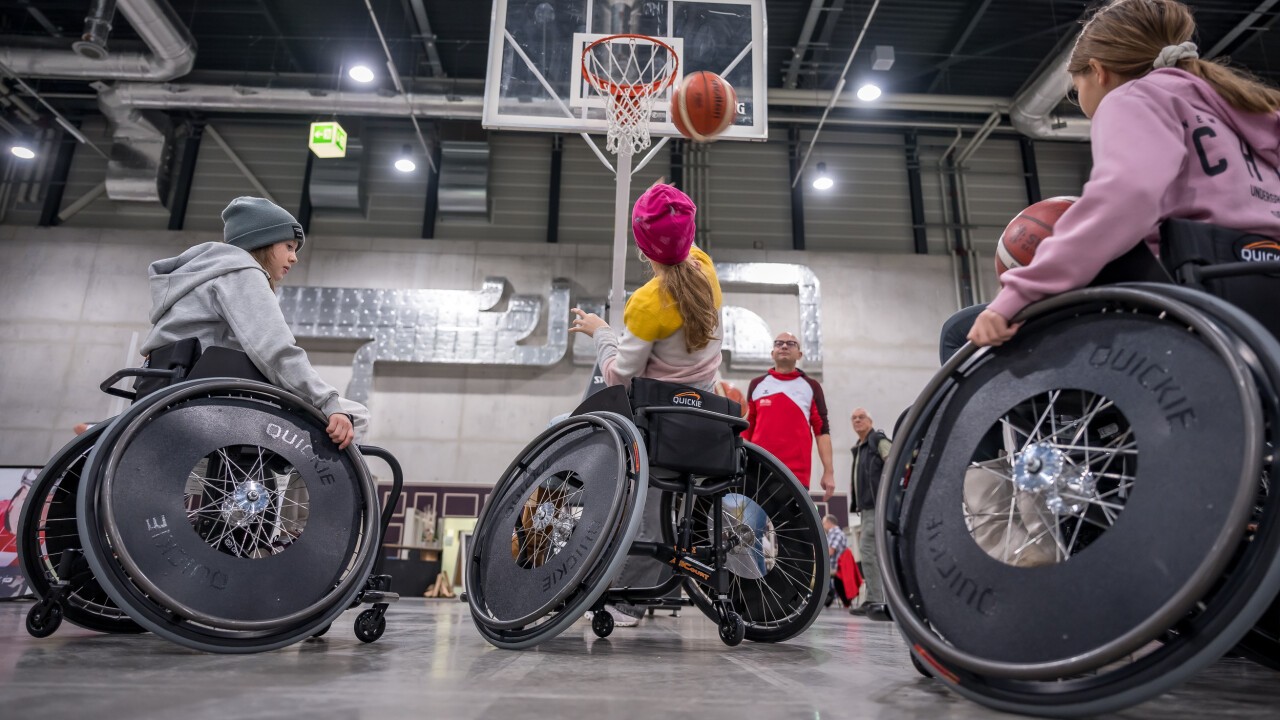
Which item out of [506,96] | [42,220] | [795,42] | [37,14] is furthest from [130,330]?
[795,42]

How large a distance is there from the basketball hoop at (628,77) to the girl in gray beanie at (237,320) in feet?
11.0

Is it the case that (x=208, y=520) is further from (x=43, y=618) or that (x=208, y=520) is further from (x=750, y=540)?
(x=750, y=540)

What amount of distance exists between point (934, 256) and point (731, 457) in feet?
28.4

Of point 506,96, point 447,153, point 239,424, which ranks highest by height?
point 447,153

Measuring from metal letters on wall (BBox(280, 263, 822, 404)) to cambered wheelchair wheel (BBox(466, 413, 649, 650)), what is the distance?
6754mm

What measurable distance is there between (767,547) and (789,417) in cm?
198

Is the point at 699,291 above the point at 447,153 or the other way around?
the other way around

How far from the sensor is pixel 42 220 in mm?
9633

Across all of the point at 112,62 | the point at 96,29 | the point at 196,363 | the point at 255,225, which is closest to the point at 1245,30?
the point at 255,225

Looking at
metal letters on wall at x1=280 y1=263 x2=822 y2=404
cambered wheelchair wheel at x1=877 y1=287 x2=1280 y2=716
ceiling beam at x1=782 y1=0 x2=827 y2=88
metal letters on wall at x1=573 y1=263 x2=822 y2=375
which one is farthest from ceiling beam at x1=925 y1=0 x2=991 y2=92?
cambered wheelchair wheel at x1=877 y1=287 x2=1280 y2=716

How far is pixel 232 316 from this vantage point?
5.77ft

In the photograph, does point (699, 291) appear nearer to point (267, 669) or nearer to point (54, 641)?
point (267, 669)

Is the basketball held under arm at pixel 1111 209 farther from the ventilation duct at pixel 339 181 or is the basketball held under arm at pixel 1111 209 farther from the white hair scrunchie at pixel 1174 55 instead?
the ventilation duct at pixel 339 181

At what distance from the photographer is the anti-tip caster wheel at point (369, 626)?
1.72 metres
